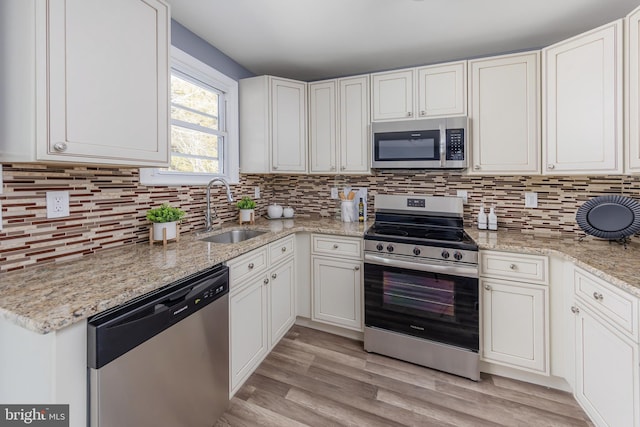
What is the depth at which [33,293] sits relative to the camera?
976 millimetres

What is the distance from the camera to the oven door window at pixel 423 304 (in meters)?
1.88

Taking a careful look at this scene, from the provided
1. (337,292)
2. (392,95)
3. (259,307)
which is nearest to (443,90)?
(392,95)

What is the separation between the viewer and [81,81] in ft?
3.66

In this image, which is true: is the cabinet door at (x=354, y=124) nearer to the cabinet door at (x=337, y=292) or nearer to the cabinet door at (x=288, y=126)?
the cabinet door at (x=288, y=126)

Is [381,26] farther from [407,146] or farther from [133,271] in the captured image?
[133,271]

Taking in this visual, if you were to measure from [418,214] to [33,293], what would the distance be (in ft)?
7.84

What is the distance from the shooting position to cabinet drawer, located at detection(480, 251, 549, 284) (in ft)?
5.82

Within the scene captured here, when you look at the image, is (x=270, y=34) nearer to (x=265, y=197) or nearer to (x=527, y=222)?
(x=265, y=197)

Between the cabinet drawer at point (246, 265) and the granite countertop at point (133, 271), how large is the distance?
64 millimetres

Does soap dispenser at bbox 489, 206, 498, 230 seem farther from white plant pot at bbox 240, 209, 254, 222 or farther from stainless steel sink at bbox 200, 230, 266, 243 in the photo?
white plant pot at bbox 240, 209, 254, 222

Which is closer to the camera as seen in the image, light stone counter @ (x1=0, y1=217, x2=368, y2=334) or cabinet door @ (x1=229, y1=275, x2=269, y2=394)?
light stone counter @ (x1=0, y1=217, x2=368, y2=334)

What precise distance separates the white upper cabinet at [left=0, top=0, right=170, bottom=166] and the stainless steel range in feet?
5.35

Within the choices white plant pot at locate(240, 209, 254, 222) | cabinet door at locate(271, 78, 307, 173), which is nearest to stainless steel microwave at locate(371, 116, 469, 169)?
cabinet door at locate(271, 78, 307, 173)

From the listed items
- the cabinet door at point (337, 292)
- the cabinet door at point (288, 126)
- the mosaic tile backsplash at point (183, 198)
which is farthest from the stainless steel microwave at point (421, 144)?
the cabinet door at point (337, 292)
